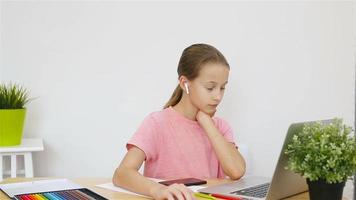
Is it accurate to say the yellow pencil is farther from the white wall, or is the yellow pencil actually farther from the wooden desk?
the white wall

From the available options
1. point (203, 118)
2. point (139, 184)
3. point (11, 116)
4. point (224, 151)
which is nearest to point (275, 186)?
point (139, 184)

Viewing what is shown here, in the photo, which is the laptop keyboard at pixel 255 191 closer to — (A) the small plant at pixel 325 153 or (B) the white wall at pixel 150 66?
(A) the small plant at pixel 325 153

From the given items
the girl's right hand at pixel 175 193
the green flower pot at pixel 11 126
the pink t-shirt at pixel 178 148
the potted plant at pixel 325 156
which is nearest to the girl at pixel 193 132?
the pink t-shirt at pixel 178 148

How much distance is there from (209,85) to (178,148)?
291 mm

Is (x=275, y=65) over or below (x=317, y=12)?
below

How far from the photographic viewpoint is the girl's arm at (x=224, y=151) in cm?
158

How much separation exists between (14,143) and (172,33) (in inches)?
38.1

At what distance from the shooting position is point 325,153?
0.93 m

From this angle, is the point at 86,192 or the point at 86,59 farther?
the point at 86,59

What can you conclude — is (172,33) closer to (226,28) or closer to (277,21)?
(226,28)

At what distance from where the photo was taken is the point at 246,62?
8.04ft

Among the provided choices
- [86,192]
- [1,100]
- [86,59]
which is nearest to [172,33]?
[86,59]

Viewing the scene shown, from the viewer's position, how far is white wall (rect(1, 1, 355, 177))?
7.60 feet

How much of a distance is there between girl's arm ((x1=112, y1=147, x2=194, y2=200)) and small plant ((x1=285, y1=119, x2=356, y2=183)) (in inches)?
10.8
